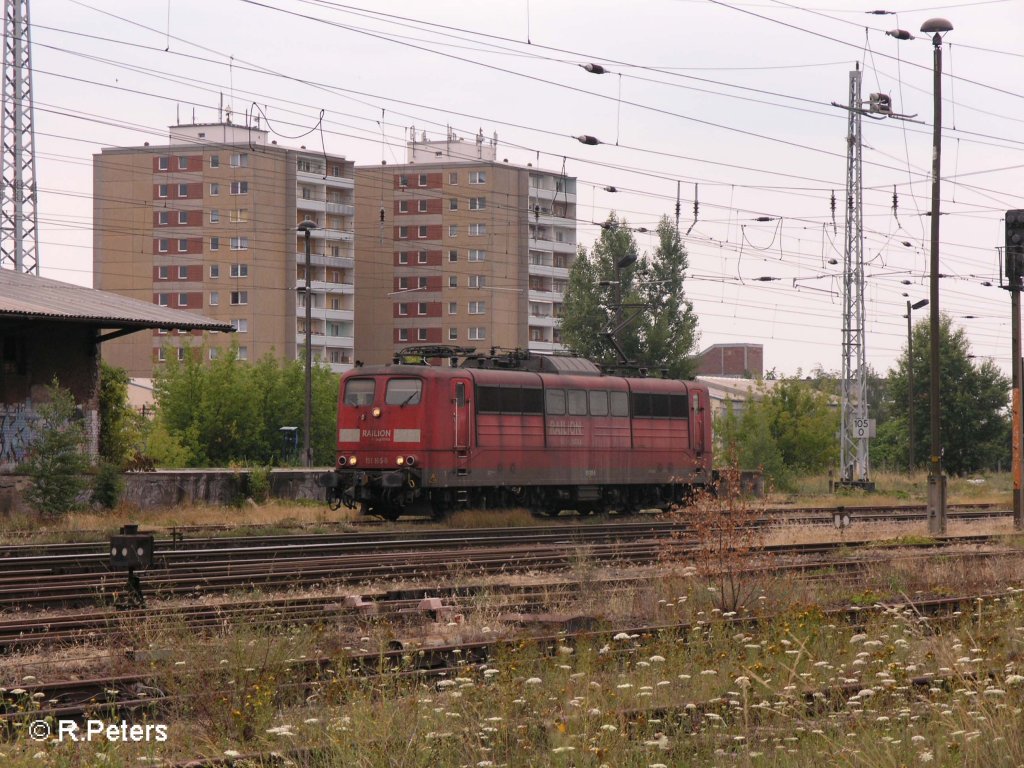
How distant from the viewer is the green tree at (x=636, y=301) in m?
69.6

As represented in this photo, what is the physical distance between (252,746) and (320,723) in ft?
1.30

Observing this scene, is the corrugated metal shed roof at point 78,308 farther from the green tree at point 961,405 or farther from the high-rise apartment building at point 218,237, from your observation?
the high-rise apartment building at point 218,237

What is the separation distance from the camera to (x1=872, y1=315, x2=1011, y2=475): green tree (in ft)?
198

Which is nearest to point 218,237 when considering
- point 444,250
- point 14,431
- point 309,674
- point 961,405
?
point 444,250

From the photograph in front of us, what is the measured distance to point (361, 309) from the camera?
327 feet

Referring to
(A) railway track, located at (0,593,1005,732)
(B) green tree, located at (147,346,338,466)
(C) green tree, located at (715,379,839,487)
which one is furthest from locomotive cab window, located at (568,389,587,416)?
(B) green tree, located at (147,346,338,466)

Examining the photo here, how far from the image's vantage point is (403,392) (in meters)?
26.0

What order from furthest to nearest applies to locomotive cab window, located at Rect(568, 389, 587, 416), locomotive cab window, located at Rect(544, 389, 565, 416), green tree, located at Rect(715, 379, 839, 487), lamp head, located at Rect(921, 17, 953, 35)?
green tree, located at Rect(715, 379, 839, 487) → locomotive cab window, located at Rect(568, 389, 587, 416) → locomotive cab window, located at Rect(544, 389, 565, 416) → lamp head, located at Rect(921, 17, 953, 35)

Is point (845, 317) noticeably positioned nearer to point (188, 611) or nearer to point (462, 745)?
point (188, 611)

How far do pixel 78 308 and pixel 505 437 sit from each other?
949 cm

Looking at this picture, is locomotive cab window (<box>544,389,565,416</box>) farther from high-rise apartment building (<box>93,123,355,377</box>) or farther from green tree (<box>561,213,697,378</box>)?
high-rise apartment building (<box>93,123,355,377</box>)

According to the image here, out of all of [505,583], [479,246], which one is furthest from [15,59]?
[479,246]

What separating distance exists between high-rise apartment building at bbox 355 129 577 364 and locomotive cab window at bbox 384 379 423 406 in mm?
68688

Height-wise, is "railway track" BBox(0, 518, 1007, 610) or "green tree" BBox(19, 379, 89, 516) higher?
"green tree" BBox(19, 379, 89, 516)
